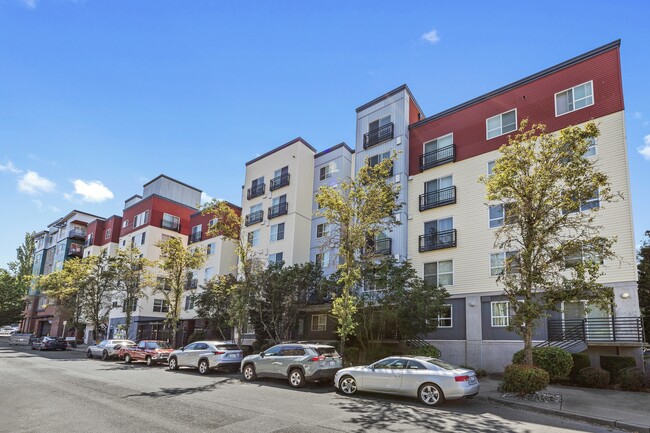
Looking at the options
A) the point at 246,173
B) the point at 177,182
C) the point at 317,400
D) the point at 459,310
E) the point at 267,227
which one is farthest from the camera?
the point at 177,182

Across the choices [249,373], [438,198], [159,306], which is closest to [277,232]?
[438,198]

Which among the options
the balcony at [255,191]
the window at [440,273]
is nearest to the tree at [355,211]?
the window at [440,273]

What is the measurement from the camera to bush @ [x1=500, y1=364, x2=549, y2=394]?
1307 cm

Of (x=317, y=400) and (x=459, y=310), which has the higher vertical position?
(x=459, y=310)

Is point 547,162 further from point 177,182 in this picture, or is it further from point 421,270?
point 177,182

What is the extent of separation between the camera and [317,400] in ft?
42.5

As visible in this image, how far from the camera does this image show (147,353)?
2562 centimetres

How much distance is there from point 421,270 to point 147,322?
32634 millimetres

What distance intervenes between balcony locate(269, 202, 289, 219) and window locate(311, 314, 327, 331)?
28.4ft

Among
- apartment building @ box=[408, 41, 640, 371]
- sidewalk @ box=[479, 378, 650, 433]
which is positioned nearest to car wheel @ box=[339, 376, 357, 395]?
sidewalk @ box=[479, 378, 650, 433]

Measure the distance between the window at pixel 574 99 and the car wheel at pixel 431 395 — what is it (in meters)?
17.5

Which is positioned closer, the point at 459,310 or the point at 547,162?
the point at 547,162

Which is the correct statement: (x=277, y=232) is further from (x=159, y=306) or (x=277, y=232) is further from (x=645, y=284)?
(x=645, y=284)

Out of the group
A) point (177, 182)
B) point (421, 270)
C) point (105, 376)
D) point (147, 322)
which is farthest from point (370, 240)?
point (177, 182)
